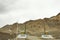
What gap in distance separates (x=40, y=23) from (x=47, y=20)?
3.91 metres

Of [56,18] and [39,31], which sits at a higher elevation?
[56,18]

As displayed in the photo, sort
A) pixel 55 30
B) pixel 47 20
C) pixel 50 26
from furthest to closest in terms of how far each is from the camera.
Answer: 1. pixel 47 20
2. pixel 50 26
3. pixel 55 30

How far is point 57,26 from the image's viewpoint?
3735 inches

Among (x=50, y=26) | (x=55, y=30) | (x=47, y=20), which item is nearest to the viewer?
(x=55, y=30)

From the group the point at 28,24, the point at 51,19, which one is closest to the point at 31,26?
the point at 28,24

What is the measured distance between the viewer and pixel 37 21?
107125 mm

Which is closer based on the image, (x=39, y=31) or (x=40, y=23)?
(x=39, y=31)

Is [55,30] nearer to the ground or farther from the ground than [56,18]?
nearer to the ground

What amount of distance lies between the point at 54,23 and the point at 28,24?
43.8 feet

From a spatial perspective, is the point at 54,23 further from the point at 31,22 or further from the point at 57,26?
the point at 31,22

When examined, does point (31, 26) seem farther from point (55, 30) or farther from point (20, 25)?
point (55, 30)

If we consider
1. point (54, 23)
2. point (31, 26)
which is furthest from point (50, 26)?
Result: point (31, 26)

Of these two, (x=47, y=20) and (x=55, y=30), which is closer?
(x=55, y=30)

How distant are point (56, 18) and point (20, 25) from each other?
1771cm
